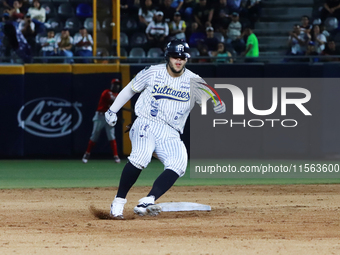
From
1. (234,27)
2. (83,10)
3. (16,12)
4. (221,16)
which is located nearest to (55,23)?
(83,10)

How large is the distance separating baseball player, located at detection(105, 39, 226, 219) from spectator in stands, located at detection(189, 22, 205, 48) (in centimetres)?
828

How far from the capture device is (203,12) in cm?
1486

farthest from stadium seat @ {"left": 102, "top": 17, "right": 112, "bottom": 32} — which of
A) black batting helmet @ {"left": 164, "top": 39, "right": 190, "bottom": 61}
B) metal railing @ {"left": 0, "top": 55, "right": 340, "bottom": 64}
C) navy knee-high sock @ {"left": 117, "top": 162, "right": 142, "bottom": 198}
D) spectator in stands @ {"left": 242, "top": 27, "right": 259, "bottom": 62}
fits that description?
navy knee-high sock @ {"left": 117, "top": 162, "right": 142, "bottom": 198}

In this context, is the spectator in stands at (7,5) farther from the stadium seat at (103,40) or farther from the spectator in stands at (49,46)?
the stadium seat at (103,40)

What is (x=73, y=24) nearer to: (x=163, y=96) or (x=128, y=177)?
(x=163, y=96)

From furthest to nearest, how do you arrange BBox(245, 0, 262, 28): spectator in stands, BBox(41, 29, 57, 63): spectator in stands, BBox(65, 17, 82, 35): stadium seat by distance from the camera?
BBox(245, 0, 262, 28): spectator in stands → BBox(65, 17, 82, 35): stadium seat → BBox(41, 29, 57, 63): spectator in stands

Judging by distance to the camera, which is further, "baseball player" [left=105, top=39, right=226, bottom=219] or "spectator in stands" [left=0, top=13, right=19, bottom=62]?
"spectator in stands" [left=0, top=13, right=19, bottom=62]

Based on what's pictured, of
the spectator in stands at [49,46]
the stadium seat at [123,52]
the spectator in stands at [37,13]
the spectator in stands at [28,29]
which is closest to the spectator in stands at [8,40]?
the spectator in stands at [28,29]

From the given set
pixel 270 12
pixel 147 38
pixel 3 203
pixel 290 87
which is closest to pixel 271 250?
pixel 3 203

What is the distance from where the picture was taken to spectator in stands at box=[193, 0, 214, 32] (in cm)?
1475

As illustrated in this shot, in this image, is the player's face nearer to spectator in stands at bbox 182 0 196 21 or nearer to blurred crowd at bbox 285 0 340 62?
blurred crowd at bbox 285 0 340 62

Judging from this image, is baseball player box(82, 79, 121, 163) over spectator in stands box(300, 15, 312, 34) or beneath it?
beneath

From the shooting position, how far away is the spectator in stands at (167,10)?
14.6 meters

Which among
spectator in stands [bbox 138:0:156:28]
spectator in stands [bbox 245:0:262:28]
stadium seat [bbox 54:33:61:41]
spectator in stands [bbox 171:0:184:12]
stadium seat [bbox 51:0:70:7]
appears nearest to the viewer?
stadium seat [bbox 54:33:61:41]
